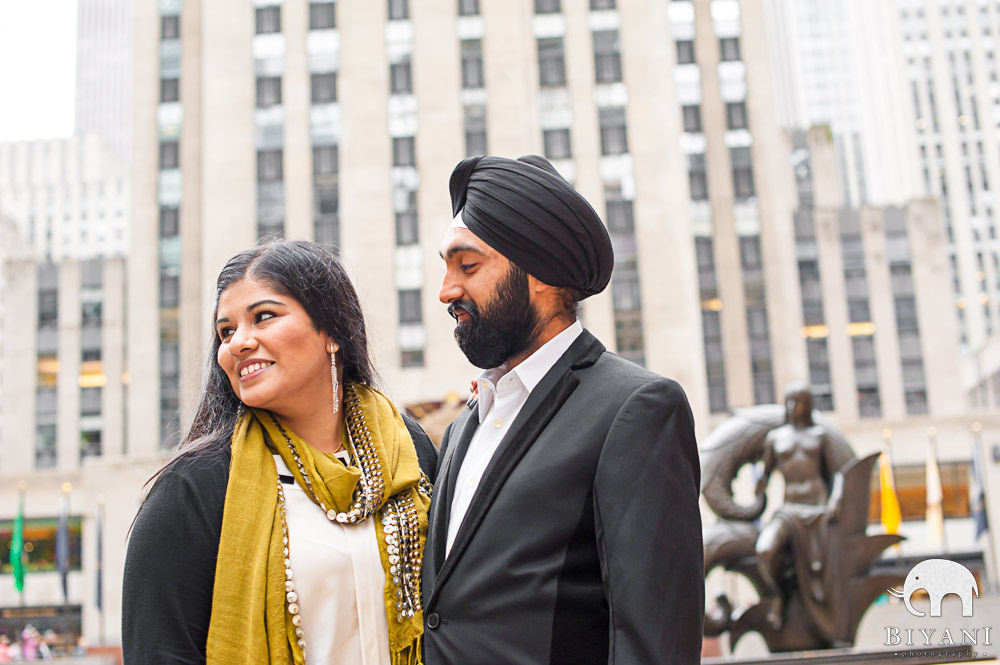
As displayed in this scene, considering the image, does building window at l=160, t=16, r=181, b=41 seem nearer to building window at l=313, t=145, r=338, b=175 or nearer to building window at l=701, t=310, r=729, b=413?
building window at l=313, t=145, r=338, b=175

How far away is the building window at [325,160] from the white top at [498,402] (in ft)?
141

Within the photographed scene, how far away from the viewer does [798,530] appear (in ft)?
43.4

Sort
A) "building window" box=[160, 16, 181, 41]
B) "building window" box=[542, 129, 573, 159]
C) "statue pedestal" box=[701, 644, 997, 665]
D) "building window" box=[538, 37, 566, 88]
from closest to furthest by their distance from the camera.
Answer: "statue pedestal" box=[701, 644, 997, 665]
"building window" box=[542, 129, 573, 159]
"building window" box=[538, 37, 566, 88]
"building window" box=[160, 16, 181, 41]

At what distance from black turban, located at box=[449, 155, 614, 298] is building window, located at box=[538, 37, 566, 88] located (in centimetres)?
4479

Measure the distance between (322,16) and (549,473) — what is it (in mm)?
46548

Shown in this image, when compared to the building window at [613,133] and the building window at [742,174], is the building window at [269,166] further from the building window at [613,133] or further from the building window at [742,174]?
the building window at [742,174]

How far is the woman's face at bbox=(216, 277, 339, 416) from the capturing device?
3871 millimetres

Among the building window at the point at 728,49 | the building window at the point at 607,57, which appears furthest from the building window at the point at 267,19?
the building window at the point at 728,49

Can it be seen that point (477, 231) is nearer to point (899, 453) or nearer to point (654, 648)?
point (654, 648)

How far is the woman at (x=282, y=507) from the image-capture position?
139 inches

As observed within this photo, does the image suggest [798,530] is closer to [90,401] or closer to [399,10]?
[399,10]

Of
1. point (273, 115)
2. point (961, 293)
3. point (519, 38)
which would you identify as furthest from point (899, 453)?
point (961, 293)

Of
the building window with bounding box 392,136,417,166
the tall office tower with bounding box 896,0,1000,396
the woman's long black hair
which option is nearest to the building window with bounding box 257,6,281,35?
the building window with bounding box 392,136,417,166

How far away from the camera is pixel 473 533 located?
3.39 metres
